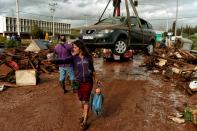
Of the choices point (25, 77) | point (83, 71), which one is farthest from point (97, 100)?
point (25, 77)

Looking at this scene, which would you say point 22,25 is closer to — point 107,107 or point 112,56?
A: point 112,56

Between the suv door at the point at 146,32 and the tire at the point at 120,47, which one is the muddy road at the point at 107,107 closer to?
the tire at the point at 120,47

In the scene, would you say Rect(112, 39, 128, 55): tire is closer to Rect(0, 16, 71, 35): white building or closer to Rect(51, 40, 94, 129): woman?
Rect(51, 40, 94, 129): woman

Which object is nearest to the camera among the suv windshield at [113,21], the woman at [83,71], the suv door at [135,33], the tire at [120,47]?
the woman at [83,71]

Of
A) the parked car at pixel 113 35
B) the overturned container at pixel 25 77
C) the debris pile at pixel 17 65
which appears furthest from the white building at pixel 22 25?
the overturned container at pixel 25 77

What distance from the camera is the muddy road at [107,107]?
7039 millimetres

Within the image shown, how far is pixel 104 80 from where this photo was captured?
12609 millimetres

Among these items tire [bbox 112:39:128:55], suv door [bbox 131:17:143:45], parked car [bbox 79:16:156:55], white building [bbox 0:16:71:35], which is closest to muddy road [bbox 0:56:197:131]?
tire [bbox 112:39:128:55]

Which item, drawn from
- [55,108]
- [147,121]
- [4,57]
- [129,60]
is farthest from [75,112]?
[129,60]

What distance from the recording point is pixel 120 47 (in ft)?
41.8

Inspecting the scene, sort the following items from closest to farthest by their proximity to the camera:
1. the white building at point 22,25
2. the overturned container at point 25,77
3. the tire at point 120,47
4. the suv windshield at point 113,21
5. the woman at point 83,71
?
the woman at point 83,71 < the overturned container at point 25,77 < the tire at point 120,47 < the suv windshield at point 113,21 < the white building at point 22,25

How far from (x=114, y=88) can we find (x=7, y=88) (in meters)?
3.84

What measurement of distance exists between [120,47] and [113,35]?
23.0 inches

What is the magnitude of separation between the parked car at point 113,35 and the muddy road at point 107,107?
4.74 feet
